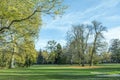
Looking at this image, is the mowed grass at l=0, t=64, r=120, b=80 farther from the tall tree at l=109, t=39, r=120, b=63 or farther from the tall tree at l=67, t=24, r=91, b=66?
the tall tree at l=109, t=39, r=120, b=63

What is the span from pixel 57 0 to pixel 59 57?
Result: 123m

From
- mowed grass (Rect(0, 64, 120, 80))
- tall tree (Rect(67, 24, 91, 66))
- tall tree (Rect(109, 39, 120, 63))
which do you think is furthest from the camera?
tall tree (Rect(109, 39, 120, 63))

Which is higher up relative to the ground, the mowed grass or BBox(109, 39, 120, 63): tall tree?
BBox(109, 39, 120, 63): tall tree

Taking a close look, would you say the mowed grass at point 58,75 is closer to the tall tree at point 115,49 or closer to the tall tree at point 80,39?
the tall tree at point 80,39

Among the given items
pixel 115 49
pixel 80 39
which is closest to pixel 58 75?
pixel 80 39

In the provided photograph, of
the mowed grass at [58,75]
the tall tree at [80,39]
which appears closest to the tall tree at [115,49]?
the tall tree at [80,39]

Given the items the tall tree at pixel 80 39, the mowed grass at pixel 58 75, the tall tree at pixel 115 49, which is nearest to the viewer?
the mowed grass at pixel 58 75

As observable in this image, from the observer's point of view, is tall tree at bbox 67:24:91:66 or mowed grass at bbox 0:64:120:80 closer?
mowed grass at bbox 0:64:120:80

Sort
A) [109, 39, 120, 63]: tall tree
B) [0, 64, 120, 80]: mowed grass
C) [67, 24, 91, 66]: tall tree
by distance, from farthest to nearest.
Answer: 1. [109, 39, 120, 63]: tall tree
2. [67, 24, 91, 66]: tall tree
3. [0, 64, 120, 80]: mowed grass

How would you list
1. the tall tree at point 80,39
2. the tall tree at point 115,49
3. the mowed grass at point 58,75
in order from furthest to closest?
the tall tree at point 115,49
the tall tree at point 80,39
the mowed grass at point 58,75

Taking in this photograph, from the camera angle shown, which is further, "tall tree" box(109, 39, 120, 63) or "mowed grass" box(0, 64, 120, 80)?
"tall tree" box(109, 39, 120, 63)

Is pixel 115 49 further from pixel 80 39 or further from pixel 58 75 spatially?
pixel 58 75

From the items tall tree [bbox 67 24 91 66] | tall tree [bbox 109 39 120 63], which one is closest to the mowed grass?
tall tree [bbox 67 24 91 66]

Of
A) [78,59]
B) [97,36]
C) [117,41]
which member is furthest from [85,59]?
[117,41]
